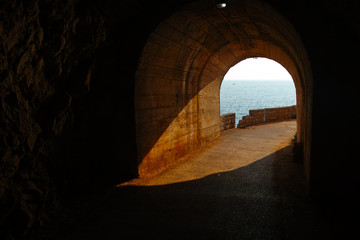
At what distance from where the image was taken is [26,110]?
364 cm

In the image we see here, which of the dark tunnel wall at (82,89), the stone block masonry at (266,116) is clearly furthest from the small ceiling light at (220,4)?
the stone block masonry at (266,116)

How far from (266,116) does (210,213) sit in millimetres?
14394

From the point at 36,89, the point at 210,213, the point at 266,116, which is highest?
the point at 36,89

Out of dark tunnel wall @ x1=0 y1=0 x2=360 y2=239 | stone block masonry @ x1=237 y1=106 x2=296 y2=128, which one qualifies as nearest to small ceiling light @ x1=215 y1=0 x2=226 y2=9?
dark tunnel wall @ x1=0 y1=0 x2=360 y2=239

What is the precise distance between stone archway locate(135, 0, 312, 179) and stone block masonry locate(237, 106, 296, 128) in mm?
6646

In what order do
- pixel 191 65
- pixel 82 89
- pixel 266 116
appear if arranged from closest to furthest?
pixel 82 89
pixel 191 65
pixel 266 116

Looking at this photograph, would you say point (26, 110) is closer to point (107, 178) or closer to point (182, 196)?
point (107, 178)

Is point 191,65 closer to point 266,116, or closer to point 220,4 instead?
point 220,4

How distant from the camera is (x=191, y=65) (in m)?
7.84

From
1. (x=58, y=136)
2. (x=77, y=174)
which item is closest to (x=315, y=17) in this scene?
(x=58, y=136)

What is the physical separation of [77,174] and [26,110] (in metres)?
2.20

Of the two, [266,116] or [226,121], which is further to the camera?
[266,116]

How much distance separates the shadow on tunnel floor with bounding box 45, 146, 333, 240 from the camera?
3631 millimetres

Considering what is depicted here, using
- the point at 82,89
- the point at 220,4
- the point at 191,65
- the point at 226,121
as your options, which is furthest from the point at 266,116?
the point at 82,89
